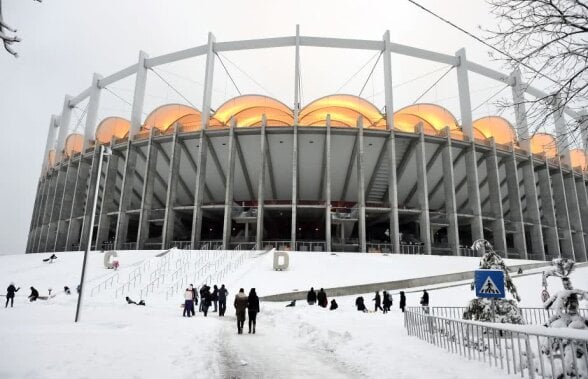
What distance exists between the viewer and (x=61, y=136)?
50.0 meters

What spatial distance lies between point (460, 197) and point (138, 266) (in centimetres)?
3547

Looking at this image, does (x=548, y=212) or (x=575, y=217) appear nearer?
(x=548, y=212)

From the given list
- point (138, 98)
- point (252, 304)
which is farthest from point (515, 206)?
point (138, 98)

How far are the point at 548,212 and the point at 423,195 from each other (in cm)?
1763

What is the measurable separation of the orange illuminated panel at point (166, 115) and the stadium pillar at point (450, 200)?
1056 inches

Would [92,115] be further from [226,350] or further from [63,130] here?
[226,350]

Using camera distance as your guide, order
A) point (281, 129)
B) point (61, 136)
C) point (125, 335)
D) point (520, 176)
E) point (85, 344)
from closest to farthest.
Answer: point (85, 344) < point (125, 335) < point (281, 129) < point (520, 176) < point (61, 136)

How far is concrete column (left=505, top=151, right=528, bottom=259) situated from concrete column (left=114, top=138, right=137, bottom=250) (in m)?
38.8

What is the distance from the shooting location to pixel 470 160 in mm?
35844

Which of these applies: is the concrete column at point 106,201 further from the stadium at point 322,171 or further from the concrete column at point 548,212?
the concrete column at point 548,212

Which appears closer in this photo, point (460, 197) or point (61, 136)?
point (460, 197)

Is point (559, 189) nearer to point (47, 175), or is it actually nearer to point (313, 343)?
point (313, 343)

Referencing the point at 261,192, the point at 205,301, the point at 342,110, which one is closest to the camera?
the point at 205,301

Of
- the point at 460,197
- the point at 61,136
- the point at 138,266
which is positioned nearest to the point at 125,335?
the point at 138,266
